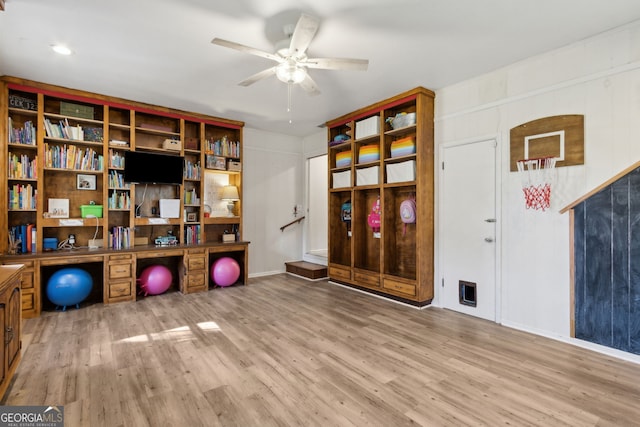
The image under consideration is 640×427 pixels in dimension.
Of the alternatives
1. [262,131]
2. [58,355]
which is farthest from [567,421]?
[262,131]

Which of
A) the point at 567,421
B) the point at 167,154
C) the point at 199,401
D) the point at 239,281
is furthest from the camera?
the point at 239,281

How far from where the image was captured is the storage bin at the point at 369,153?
16.3 feet

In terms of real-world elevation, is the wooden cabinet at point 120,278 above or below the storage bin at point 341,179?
below

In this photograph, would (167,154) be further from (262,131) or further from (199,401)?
(199,401)

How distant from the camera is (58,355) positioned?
287 cm

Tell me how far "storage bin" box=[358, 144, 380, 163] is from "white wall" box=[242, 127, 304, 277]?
84.1 inches

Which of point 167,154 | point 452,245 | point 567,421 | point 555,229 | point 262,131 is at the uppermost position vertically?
point 262,131

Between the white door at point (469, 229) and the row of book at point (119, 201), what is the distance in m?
4.61

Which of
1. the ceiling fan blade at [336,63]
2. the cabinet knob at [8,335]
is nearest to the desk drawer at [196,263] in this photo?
the cabinet knob at [8,335]

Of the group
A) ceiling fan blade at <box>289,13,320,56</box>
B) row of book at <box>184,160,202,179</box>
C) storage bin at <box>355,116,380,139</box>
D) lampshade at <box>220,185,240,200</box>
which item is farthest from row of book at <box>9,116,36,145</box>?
storage bin at <box>355,116,380,139</box>

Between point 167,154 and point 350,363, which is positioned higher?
point 167,154

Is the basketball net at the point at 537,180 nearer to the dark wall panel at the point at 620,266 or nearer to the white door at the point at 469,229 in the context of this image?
the white door at the point at 469,229

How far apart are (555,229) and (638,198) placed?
26.8 inches

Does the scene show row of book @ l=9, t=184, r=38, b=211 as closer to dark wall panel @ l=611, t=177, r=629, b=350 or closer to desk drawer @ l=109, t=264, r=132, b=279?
desk drawer @ l=109, t=264, r=132, b=279
